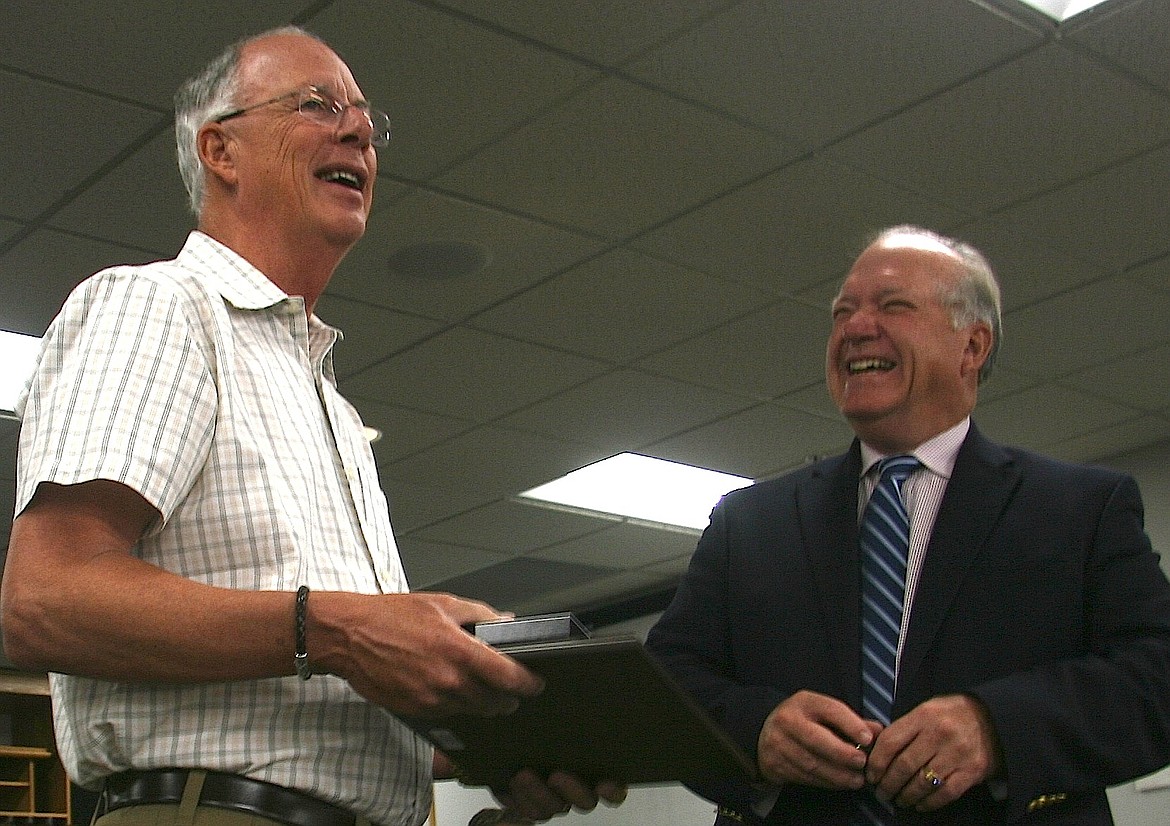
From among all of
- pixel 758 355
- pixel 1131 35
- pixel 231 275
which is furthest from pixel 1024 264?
pixel 231 275

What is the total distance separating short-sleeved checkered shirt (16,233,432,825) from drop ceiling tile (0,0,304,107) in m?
1.94

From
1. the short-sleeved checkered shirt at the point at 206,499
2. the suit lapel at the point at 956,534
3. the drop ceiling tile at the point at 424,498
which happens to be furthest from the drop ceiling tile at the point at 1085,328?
the short-sleeved checkered shirt at the point at 206,499

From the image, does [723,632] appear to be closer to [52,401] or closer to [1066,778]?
[1066,778]

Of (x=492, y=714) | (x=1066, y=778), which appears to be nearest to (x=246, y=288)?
(x=492, y=714)

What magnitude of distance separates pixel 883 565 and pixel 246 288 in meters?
0.82

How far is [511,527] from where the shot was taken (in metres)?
7.20

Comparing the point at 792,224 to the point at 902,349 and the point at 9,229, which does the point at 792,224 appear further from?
the point at 902,349

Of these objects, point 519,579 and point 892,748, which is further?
point 519,579

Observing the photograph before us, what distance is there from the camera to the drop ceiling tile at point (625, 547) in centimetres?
734

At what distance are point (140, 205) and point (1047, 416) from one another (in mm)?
3832

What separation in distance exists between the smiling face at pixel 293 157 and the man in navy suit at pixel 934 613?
67 centimetres

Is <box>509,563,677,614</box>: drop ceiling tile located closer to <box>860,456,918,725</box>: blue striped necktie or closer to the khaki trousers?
<box>860,456,918,725</box>: blue striped necktie

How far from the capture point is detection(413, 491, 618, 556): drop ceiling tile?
22.8ft

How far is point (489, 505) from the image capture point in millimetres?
6840
